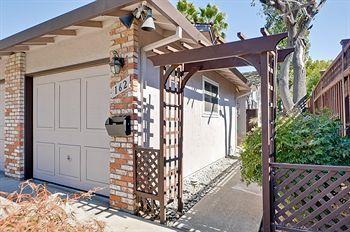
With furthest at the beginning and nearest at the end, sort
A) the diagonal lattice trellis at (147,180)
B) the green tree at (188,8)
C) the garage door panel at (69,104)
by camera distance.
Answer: the green tree at (188,8) → the garage door panel at (69,104) → the diagonal lattice trellis at (147,180)

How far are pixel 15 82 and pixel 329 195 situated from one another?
683cm

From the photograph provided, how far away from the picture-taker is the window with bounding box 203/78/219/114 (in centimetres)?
799

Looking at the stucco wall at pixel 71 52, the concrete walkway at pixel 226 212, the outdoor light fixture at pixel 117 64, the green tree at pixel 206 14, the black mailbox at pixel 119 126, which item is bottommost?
the concrete walkway at pixel 226 212

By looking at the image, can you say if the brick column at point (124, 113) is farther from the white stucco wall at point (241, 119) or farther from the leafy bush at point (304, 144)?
the white stucco wall at point (241, 119)

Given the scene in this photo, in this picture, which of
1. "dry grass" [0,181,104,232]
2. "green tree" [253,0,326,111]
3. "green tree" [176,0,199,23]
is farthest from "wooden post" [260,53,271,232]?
"green tree" [176,0,199,23]

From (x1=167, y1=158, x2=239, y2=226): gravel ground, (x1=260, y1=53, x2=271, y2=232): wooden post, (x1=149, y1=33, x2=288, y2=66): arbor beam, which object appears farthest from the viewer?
(x1=167, y1=158, x2=239, y2=226): gravel ground

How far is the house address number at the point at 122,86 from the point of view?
4.15m

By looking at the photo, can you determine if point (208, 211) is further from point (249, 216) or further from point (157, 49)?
point (157, 49)

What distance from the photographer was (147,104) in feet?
14.9

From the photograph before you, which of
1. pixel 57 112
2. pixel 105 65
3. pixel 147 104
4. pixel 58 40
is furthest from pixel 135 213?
pixel 58 40

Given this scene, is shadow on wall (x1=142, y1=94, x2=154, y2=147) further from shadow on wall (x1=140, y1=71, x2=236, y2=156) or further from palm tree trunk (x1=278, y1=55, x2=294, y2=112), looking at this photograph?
palm tree trunk (x1=278, y1=55, x2=294, y2=112)

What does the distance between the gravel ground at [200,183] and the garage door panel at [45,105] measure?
3.43 m

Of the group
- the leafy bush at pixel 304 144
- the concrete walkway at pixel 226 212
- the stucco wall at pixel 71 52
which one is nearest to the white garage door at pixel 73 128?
the stucco wall at pixel 71 52

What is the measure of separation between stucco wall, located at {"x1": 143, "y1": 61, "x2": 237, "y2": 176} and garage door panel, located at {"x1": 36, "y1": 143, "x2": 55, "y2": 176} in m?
2.67
